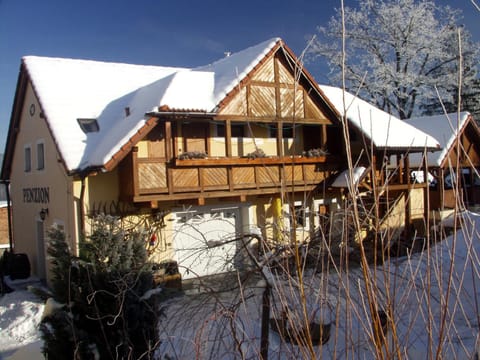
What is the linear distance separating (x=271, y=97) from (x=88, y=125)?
563cm

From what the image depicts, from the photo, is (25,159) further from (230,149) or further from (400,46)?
(400,46)

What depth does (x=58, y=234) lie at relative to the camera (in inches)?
232

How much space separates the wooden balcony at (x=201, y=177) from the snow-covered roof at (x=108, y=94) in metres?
1.04

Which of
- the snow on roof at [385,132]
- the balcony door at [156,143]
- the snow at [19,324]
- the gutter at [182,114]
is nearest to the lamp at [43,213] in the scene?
the snow at [19,324]

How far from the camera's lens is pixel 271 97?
13.9 meters

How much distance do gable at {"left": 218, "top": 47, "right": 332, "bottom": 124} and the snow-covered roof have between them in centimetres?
33

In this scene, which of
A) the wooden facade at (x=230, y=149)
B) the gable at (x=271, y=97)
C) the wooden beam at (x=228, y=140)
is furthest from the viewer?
the gable at (x=271, y=97)

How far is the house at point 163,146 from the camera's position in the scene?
39.0 feet

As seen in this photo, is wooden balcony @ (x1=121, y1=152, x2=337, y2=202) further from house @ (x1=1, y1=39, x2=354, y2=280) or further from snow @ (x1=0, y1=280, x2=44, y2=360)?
snow @ (x1=0, y1=280, x2=44, y2=360)

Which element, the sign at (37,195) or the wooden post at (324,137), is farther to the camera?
the wooden post at (324,137)

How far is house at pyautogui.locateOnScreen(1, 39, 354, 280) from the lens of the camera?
11.9 metres

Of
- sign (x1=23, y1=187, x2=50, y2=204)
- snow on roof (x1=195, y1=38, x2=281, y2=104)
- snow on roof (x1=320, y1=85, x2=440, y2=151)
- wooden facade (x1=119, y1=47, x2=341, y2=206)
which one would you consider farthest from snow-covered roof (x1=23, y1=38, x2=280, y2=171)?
snow on roof (x1=320, y1=85, x2=440, y2=151)

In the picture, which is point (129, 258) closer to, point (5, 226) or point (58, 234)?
point (58, 234)

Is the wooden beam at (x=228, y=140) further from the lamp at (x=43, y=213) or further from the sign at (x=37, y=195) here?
the lamp at (x=43, y=213)
